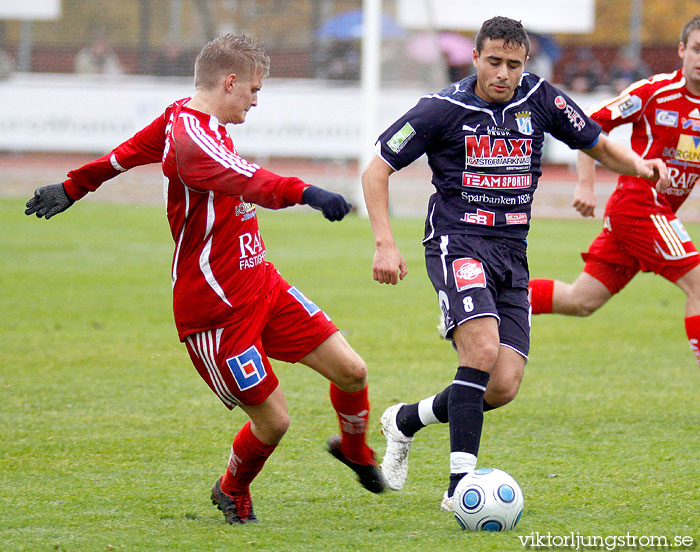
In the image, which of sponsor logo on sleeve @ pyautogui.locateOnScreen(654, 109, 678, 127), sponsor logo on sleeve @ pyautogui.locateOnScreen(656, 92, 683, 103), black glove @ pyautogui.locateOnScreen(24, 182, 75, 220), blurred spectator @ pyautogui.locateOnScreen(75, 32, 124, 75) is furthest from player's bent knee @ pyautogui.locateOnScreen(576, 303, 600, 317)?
blurred spectator @ pyautogui.locateOnScreen(75, 32, 124, 75)

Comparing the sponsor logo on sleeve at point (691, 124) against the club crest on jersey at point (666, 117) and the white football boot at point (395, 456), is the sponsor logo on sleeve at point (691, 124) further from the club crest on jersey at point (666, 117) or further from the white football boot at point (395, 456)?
the white football boot at point (395, 456)

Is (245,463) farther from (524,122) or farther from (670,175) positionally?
(670,175)

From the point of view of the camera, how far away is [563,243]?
14.3 metres

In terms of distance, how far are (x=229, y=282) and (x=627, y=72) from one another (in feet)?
61.3

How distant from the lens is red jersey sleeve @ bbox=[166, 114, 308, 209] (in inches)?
146

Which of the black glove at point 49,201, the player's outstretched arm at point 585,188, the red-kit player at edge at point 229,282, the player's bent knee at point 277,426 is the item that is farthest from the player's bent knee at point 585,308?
the black glove at point 49,201

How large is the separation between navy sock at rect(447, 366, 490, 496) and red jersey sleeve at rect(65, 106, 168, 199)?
64.1 inches

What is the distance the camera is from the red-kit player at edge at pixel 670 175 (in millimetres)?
5953

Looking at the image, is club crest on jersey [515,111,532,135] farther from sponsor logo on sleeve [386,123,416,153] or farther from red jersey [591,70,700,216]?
red jersey [591,70,700,216]

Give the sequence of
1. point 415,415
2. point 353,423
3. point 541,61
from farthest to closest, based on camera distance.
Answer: point 541,61
point 415,415
point 353,423

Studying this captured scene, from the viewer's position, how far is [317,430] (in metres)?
5.70

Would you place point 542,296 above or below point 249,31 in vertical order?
below

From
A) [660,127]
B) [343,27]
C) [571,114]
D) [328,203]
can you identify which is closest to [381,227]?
[328,203]

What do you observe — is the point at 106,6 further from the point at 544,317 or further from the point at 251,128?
the point at 544,317
